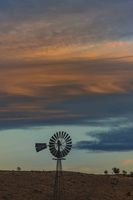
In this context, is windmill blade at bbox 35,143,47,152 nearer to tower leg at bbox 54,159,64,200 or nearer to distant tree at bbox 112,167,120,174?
tower leg at bbox 54,159,64,200

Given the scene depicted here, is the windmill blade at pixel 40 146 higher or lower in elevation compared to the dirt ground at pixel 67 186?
higher

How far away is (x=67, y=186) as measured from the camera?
66500 mm

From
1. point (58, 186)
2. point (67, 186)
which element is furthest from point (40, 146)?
point (67, 186)

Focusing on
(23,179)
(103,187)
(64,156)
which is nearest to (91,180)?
(103,187)

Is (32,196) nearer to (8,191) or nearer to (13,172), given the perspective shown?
(8,191)

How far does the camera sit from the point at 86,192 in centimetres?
6531

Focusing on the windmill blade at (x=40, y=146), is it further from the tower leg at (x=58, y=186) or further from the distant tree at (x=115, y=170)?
the distant tree at (x=115, y=170)

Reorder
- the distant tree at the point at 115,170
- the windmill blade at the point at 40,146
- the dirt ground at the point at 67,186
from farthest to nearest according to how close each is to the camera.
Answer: the distant tree at the point at 115,170 → the dirt ground at the point at 67,186 → the windmill blade at the point at 40,146

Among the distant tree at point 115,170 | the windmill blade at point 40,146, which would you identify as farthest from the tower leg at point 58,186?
the distant tree at point 115,170

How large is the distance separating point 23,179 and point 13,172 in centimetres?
304

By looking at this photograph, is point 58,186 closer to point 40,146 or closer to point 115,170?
point 40,146

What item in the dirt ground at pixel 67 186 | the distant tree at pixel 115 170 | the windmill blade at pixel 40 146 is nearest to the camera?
the windmill blade at pixel 40 146

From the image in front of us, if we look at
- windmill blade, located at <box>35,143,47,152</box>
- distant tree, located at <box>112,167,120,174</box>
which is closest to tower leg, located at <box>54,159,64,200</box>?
windmill blade, located at <box>35,143,47,152</box>

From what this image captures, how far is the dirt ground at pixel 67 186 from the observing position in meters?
63.2
